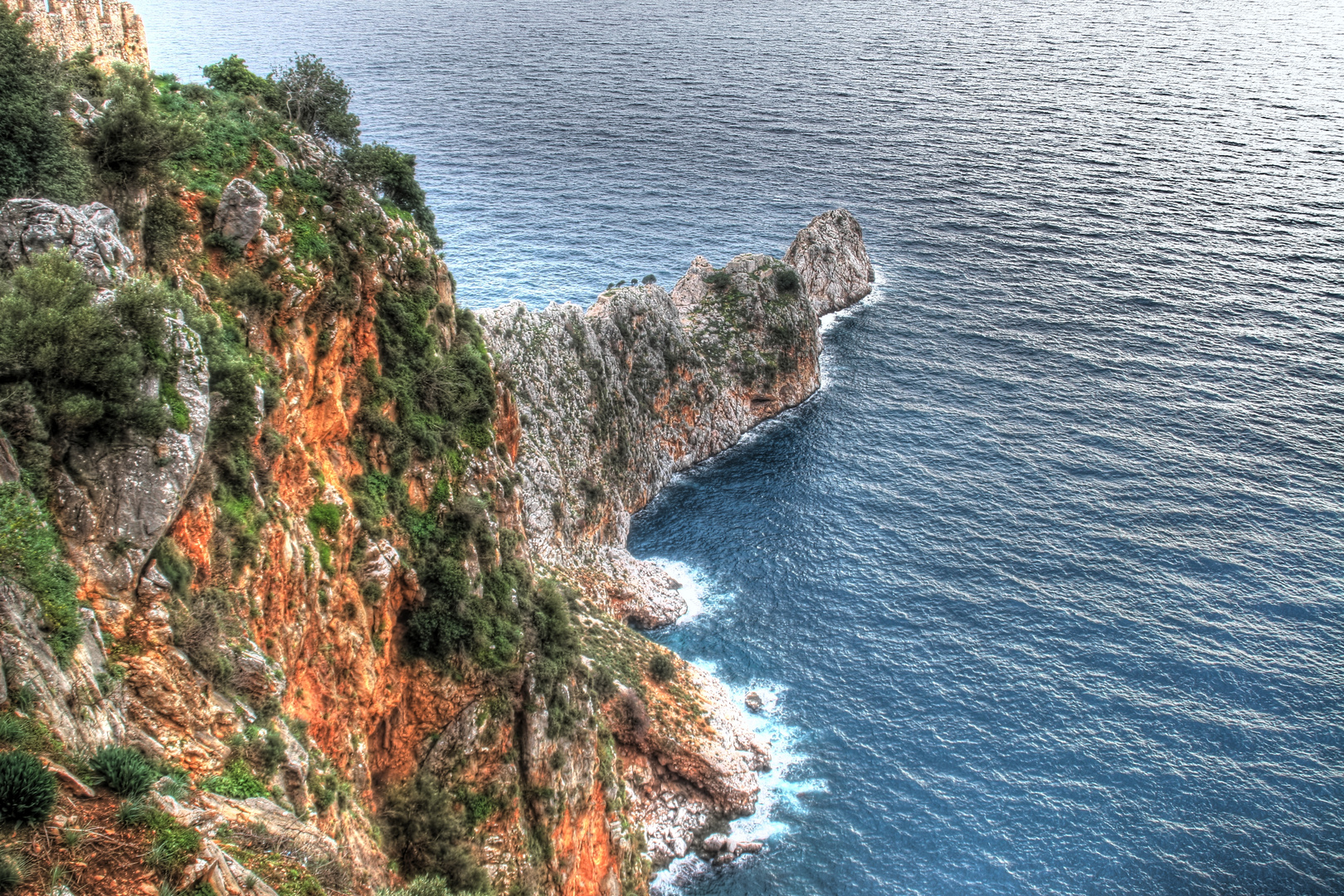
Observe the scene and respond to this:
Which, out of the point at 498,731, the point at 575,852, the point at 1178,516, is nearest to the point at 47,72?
the point at 498,731

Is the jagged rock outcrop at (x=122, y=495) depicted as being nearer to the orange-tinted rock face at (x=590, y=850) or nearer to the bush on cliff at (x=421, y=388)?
the bush on cliff at (x=421, y=388)

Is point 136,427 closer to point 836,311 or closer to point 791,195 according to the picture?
point 836,311

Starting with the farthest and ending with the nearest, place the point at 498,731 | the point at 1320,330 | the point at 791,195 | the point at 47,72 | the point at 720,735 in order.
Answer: the point at 791,195
the point at 1320,330
the point at 720,735
the point at 498,731
the point at 47,72

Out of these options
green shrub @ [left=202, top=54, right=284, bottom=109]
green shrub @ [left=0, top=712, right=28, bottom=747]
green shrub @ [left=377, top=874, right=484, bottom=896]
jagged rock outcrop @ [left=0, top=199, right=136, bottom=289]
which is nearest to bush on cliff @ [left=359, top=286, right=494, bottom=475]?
green shrub @ [left=202, top=54, right=284, bottom=109]

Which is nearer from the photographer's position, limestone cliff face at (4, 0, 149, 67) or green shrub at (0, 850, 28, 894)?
green shrub at (0, 850, 28, 894)

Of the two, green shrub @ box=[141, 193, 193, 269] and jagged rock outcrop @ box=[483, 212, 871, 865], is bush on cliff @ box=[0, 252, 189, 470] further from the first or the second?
jagged rock outcrop @ box=[483, 212, 871, 865]

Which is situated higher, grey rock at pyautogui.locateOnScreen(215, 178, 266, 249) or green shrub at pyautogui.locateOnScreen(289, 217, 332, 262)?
grey rock at pyautogui.locateOnScreen(215, 178, 266, 249)
